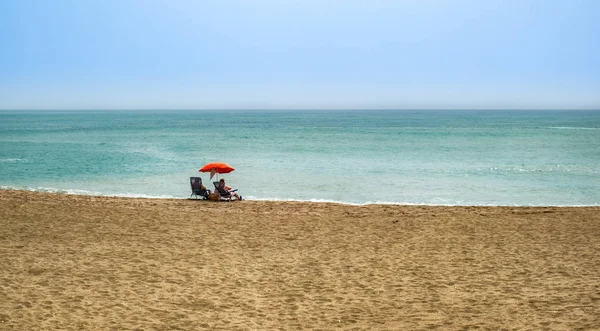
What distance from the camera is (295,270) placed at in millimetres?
8516

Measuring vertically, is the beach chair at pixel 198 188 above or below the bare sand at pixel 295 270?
above

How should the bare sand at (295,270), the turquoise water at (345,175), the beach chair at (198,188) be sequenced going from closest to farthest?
the bare sand at (295,270) → the beach chair at (198,188) → the turquoise water at (345,175)

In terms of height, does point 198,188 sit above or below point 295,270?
above

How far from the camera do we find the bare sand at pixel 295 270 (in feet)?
21.1

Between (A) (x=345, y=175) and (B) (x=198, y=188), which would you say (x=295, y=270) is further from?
(A) (x=345, y=175)

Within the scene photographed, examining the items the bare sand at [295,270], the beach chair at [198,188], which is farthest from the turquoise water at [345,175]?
the bare sand at [295,270]

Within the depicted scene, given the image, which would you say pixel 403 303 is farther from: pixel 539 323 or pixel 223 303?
pixel 223 303

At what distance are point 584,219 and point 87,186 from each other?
58.9 ft

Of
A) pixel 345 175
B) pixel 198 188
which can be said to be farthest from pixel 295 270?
pixel 345 175

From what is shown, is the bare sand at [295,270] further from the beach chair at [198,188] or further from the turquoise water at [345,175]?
the turquoise water at [345,175]

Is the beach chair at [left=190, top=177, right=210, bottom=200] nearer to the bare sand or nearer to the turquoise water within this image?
the turquoise water

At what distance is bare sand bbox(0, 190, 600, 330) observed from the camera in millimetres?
6445

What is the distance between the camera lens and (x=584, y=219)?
12875 mm

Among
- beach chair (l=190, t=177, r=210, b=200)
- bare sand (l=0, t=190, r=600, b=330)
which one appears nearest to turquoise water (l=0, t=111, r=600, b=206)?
beach chair (l=190, t=177, r=210, b=200)
